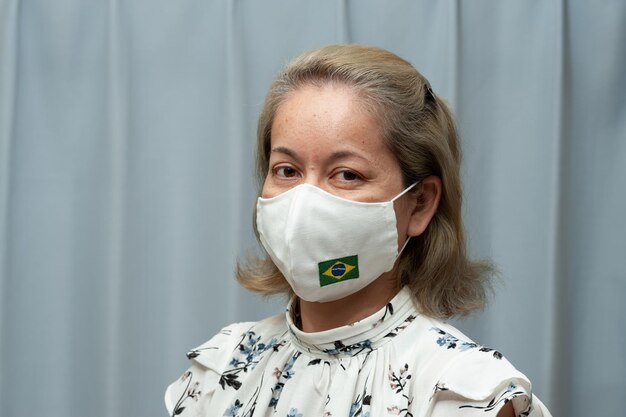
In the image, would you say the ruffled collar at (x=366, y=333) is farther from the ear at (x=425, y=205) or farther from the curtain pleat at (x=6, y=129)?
the curtain pleat at (x=6, y=129)

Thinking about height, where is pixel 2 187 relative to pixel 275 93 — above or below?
below

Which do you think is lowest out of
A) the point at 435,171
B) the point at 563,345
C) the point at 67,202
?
the point at 563,345

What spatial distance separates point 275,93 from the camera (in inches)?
57.2

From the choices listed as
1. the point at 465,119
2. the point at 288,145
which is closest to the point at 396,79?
the point at 288,145

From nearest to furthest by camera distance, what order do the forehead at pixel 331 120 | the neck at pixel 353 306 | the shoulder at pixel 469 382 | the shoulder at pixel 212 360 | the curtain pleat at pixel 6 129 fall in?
the shoulder at pixel 469 382, the forehead at pixel 331 120, the neck at pixel 353 306, the shoulder at pixel 212 360, the curtain pleat at pixel 6 129

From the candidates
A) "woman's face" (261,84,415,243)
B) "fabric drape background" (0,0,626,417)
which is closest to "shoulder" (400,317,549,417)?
"woman's face" (261,84,415,243)

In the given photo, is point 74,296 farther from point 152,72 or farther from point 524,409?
point 524,409

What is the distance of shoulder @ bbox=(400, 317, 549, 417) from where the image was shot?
1.20 metres

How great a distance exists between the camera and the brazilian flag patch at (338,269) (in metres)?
1.31

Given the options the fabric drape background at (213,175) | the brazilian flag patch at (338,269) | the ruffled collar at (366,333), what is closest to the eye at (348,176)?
the brazilian flag patch at (338,269)

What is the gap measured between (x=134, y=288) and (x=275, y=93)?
3.37 ft

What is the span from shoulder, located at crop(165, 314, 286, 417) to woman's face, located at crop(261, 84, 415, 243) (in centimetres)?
34

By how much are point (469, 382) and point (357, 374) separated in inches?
8.0

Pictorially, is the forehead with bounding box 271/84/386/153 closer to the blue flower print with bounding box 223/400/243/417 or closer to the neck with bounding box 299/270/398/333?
the neck with bounding box 299/270/398/333
